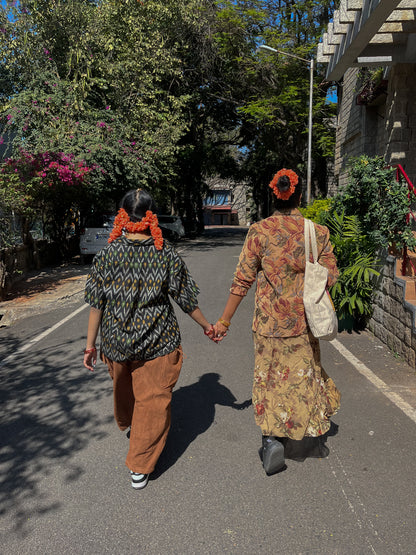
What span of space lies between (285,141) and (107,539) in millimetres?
23889

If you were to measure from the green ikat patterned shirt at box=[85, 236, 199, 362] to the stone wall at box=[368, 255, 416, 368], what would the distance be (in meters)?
3.24

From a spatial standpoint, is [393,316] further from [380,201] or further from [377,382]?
[380,201]

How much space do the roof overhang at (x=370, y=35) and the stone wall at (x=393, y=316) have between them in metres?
3.00

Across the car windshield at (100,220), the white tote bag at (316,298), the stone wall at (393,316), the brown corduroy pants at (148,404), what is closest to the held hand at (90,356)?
the brown corduroy pants at (148,404)

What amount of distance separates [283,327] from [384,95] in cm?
984

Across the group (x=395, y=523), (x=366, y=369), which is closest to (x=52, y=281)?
(x=366, y=369)

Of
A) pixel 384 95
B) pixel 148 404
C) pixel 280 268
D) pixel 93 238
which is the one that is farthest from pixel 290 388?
pixel 93 238

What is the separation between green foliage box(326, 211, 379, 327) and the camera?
22.2 feet

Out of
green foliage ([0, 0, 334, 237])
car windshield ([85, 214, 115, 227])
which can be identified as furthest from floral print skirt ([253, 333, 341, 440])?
car windshield ([85, 214, 115, 227])

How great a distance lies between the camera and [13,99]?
15969 mm

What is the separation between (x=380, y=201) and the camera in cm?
652

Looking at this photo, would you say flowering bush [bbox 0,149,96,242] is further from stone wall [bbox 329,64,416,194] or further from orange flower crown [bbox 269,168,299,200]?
orange flower crown [bbox 269,168,299,200]

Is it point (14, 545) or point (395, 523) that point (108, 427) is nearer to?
point (14, 545)

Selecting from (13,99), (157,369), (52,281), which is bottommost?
(52,281)
